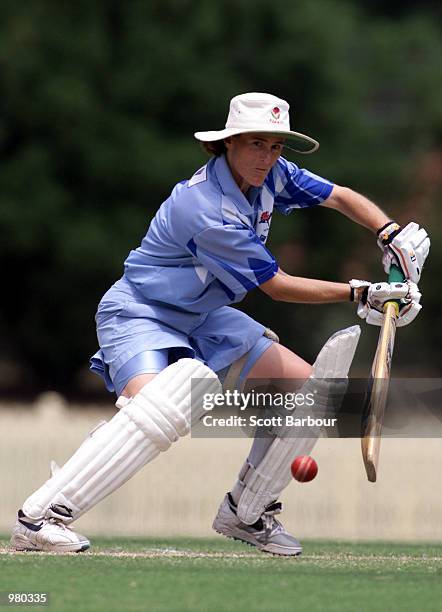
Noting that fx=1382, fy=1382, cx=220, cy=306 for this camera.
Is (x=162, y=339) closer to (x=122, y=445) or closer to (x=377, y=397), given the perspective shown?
(x=122, y=445)

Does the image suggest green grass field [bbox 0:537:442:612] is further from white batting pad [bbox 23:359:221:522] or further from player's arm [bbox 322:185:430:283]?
player's arm [bbox 322:185:430:283]

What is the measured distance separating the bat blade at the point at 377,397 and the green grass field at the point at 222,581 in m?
0.34

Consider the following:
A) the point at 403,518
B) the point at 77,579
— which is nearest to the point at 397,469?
the point at 403,518

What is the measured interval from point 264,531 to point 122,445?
75 cm

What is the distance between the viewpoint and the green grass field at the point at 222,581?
3213 mm

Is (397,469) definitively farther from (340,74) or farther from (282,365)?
(340,74)

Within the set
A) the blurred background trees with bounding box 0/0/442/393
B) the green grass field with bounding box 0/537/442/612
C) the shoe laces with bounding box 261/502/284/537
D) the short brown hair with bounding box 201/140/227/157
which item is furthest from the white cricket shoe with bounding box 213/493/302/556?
the blurred background trees with bounding box 0/0/442/393

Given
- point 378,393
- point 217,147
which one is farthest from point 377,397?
point 217,147

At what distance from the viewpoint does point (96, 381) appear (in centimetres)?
1675

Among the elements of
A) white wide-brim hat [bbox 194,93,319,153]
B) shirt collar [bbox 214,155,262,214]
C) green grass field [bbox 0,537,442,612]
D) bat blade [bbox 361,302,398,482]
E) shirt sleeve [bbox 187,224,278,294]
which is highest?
white wide-brim hat [bbox 194,93,319,153]

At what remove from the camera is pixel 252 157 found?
14.4ft

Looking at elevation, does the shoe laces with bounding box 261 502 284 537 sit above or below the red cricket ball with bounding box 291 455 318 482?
below

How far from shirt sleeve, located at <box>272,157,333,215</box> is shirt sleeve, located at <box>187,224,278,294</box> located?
1.28 ft

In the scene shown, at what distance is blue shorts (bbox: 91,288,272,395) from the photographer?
4.36 metres
